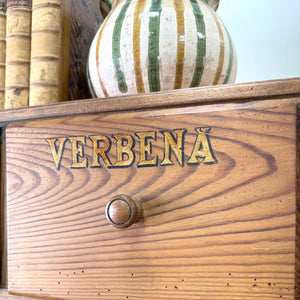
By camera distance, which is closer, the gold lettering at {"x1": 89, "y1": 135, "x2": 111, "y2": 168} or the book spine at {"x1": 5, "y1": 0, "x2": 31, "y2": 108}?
the gold lettering at {"x1": 89, "y1": 135, "x2": 111, "y2": 168}

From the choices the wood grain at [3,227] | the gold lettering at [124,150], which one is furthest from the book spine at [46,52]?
the gold lettering at [124,150]

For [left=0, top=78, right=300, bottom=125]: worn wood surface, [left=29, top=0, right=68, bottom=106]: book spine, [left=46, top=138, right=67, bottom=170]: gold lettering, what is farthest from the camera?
[left=29, top=0, right=68, bottom=106]: book spine

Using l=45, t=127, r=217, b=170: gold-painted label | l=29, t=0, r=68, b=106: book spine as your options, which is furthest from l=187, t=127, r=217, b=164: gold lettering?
l=29, t=0, r=68, b=106: book spine

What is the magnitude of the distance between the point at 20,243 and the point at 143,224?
0.65 ft

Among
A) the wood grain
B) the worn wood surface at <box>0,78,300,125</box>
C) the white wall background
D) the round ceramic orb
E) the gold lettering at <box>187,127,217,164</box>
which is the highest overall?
the white wall background

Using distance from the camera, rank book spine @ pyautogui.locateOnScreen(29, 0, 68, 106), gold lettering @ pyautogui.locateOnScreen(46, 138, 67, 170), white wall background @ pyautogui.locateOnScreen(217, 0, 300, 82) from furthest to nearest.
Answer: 1. white wall background @ pyautogui.locateOnScreen(217, 0, 300, 82)
2. book spine @ pyautogui.locateOnScreen(29, 0, 68, 106)
3. gold lettering @ pyautogui.locateOnScreen(46, 138, 67, 170)

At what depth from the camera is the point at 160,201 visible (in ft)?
1.66

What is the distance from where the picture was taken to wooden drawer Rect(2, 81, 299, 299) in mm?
453

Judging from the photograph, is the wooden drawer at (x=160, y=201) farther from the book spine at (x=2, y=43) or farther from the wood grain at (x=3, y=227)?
the book spine at (x=2, y=43)

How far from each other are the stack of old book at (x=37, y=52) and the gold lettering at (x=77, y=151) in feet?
0.54

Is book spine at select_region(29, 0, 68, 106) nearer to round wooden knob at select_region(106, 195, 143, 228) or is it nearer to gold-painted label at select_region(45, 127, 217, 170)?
gold-painted label at select_region(45, 127, 217, 170)

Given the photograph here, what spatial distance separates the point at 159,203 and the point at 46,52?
0.34 metres

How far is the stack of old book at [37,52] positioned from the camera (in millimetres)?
687

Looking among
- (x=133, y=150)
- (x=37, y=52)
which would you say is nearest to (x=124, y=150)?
(x=133, y=150)
